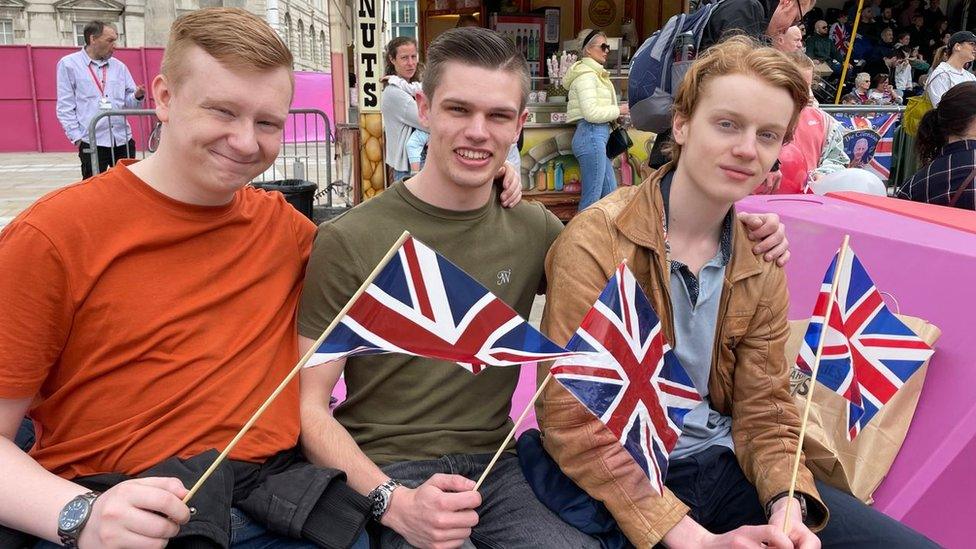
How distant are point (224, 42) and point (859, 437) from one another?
2.00 m

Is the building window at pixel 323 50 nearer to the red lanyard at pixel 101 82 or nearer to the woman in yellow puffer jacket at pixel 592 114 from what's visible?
the red lanyard at pixel 101 82

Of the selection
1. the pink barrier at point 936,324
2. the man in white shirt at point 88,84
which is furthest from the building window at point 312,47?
the pink barrier at point 936,324

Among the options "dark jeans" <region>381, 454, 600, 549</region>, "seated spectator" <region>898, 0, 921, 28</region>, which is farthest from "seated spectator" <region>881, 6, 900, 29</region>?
"dark jeans" <region>381, 454, 600, 549</region>

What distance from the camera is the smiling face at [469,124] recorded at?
195cm

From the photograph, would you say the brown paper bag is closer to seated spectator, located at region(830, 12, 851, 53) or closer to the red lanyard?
the red lanyard

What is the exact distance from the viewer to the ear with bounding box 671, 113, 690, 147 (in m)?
2.01

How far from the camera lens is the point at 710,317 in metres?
1.97

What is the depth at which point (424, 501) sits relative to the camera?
1.61 meters

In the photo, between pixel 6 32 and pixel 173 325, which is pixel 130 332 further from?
pixel 6 32

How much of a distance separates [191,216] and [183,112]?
0.78 ft

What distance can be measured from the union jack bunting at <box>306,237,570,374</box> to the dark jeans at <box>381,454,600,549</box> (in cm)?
39

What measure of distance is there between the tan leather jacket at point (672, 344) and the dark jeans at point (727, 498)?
0.05 metres

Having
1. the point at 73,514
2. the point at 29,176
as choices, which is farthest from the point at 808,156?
the point at 29,176

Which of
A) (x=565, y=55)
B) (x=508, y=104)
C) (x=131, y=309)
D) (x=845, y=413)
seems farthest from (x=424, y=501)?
(x=565, y=55)
